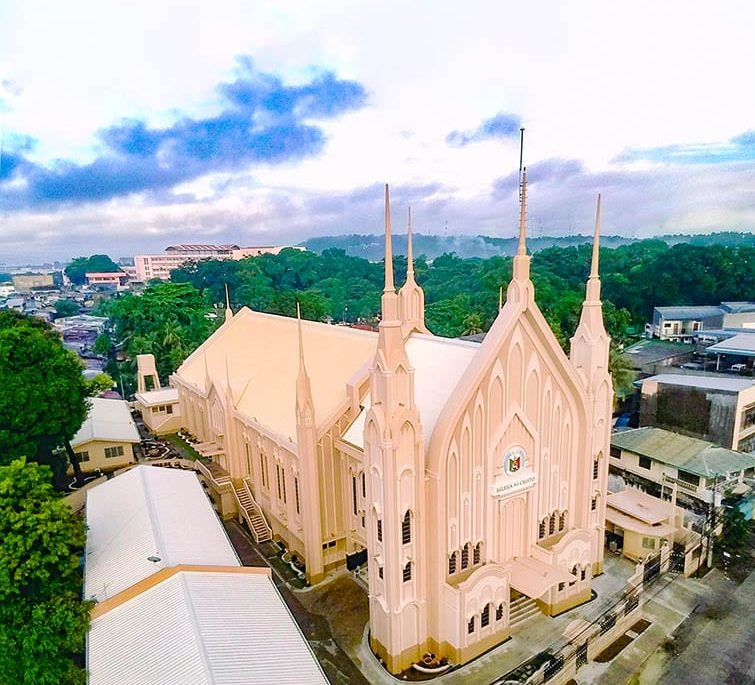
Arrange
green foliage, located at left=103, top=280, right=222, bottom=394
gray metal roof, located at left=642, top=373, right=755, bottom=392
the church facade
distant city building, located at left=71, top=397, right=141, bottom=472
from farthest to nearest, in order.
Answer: green foliage, located at left=103, top=280, right=222, bottom=394, distant city building, located at left=71, top=397, right=141, bottom=472, gray metal roof, located at left=642, top=373, right=755, bottom=392, the church facade

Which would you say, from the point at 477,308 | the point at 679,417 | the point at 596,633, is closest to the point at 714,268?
the point at 477,308

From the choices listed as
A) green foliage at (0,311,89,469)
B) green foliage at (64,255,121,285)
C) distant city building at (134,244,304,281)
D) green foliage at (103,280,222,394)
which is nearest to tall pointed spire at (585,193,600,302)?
green foliage at (0,311,89,469)

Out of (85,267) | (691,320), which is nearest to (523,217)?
(691,320)

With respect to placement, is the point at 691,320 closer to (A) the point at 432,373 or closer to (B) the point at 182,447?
(A) the point at 432,373

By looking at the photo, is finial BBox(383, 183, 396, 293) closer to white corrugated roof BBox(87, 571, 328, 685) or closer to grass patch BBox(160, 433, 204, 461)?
white corrugated roof BBox(87, 571, 328, 685)

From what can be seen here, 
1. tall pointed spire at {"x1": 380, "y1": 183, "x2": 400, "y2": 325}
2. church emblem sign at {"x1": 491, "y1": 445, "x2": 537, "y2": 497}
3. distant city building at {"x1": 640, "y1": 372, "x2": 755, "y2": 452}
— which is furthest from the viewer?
distant city building at {"x1": 640, "y1": 372, "x2": 755, "y2": 452}

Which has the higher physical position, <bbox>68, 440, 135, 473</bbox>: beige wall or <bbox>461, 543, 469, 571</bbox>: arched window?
<bbox>461, 543, 469, 571</bbox>: arched window

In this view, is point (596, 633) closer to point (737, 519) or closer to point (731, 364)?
point (737, 519)
